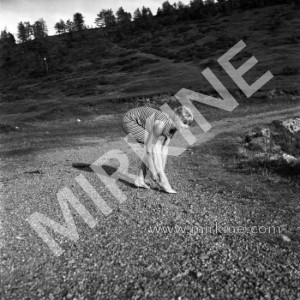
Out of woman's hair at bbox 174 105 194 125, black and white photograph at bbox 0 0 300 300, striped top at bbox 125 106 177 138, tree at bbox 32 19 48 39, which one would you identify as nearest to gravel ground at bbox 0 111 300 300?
black and white photograph at bbox 0 0 300 300

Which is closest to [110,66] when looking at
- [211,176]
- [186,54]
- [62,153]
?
[186,54]

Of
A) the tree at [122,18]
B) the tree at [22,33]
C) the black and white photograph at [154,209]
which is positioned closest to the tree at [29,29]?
the tree at [22,33]

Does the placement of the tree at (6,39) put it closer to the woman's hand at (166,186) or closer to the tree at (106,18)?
the tree at (106,18)

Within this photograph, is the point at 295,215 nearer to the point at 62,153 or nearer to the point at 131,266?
the point at 131,266

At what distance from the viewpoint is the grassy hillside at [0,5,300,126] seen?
35656 millimetres

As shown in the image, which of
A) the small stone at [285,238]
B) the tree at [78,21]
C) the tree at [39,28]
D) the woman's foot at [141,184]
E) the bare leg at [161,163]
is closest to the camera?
the small stone at [285,238]

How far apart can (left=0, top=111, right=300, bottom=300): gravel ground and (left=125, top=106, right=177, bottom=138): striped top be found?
169 centimetres

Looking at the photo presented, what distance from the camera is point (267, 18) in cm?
8906

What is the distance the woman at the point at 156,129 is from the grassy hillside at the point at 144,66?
21148 millimetres

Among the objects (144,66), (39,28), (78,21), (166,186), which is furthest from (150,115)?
(39,28)

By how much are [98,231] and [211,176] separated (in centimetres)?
499

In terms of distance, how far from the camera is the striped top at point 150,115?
7.46m

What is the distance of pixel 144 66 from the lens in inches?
2569

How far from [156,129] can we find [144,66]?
60.1 m
